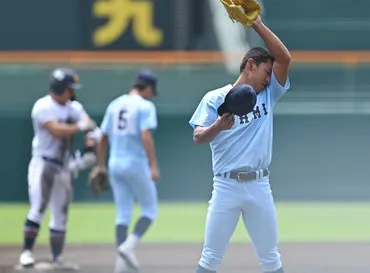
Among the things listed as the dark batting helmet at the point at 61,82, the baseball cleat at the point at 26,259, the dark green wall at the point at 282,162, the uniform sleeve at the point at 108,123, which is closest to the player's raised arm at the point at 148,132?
the uniform sleeve at the point at 108,123

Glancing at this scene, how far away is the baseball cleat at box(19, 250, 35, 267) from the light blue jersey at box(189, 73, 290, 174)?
2.83 m

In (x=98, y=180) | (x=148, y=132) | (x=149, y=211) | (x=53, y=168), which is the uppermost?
(x=148, y=132)

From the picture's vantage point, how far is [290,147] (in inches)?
539

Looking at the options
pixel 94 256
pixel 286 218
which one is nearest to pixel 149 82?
pixel 94 256

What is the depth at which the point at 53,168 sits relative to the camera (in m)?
8.55

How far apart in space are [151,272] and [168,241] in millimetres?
2003

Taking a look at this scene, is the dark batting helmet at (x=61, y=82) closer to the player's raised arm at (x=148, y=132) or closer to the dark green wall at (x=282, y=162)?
the player's raised arm at (x=148, y=132)

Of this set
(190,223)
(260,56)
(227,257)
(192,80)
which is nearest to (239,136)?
(260,56)

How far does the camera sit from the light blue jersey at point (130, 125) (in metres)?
8.59

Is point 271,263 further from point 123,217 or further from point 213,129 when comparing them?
point 123,217

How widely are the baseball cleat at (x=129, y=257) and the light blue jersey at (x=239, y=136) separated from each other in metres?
2.31

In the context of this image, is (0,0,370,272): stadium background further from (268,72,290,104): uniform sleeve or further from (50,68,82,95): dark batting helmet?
(268,72,290,104): uniform sleeve

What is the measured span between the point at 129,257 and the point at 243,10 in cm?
→ 303

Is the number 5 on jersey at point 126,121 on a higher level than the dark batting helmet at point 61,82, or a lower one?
lower
